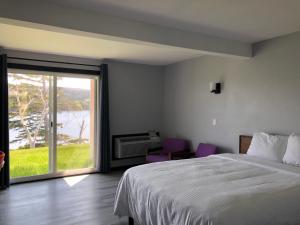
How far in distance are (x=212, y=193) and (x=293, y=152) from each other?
5.26 feet

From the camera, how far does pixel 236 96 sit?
4.21 m

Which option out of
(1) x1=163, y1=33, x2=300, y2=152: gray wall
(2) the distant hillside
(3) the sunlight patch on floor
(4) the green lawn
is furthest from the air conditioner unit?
(2) the distant hillside

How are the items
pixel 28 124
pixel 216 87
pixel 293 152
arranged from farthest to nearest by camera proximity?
pixel 28 124
pixel 216 87
pixel 293 152

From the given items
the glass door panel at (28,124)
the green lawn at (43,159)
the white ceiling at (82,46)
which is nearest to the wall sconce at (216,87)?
the white ceiling at (82,46)

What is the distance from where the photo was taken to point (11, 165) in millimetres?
4496

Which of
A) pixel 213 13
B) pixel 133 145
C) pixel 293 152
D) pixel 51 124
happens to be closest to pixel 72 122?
pixel 51 124

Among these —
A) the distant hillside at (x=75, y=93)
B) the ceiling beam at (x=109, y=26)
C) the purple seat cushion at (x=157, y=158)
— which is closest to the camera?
the ceiling beam at (x=109, y=26)

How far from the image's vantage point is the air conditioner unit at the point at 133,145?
210 inches

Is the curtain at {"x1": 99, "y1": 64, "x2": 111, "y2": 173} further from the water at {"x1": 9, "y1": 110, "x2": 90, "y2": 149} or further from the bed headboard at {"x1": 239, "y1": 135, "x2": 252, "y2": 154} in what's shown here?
the bed headboard at {"x1": 239, "y1": 135, "x2": 252, "y2": 154}

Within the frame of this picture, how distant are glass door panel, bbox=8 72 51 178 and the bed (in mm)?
2605

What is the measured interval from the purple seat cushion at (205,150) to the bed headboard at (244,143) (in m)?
0.51

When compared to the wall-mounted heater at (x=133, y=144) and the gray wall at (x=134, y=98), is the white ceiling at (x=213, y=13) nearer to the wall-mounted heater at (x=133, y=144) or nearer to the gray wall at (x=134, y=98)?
the gray wall at (x=134, y=98)

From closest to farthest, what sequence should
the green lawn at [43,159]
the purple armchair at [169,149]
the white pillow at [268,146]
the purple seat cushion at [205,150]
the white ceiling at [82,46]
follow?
the white pillow at [268,146], the white ceiling at [82,46], the purple seat cushion at [205,150], the green lawn at [43,159], the purple armchair at [169,149]

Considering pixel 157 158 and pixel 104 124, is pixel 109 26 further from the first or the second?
pixel 157 158
